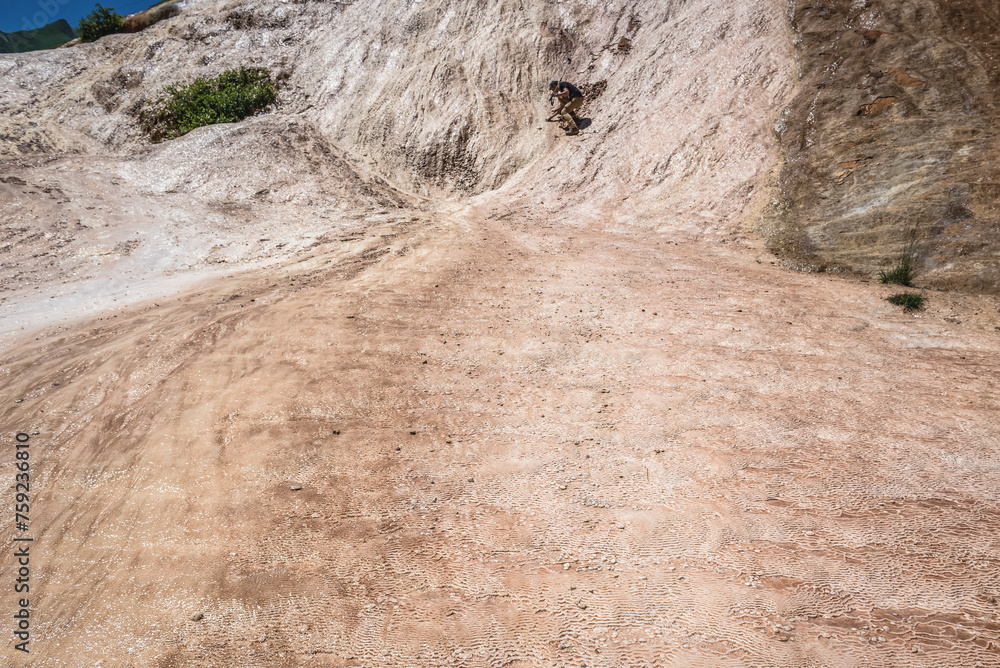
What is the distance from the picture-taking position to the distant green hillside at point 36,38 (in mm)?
57412

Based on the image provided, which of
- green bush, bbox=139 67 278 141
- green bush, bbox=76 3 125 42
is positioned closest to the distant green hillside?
green bush, bbox=76 3 125 42

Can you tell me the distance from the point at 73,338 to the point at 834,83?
1492cm

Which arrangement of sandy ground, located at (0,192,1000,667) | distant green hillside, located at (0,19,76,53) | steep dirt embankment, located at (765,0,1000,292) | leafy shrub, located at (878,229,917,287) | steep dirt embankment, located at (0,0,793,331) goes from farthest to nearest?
distant green hillside, located at (0,19,76,53), steep dirt embankment, located at (0,0,793,331), steep dirt embankment, located at (765,0,1000,292), leafy shrub, located at (878,229,917,287), sandy ground, located at (0,192,1000,667)

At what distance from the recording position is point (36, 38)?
2393 inches

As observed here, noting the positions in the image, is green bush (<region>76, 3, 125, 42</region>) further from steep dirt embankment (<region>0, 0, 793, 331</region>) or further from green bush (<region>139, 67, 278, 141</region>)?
green bush (<region>139, 67, 278, 141</region>)

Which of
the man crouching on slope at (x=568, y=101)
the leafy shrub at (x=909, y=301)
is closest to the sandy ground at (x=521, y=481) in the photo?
the leafy shrub at (x=909, y=301)

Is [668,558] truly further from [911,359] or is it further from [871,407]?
[911,359]

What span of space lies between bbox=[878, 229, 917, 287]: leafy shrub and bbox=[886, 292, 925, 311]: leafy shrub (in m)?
0.53

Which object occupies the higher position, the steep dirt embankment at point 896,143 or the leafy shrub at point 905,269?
the steep dirt embankment at point 896,143

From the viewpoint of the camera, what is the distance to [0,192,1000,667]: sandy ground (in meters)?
3.19

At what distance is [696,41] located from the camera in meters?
13.9

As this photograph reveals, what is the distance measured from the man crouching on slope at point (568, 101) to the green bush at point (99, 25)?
1987 centimetres

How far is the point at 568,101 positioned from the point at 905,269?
9.46m

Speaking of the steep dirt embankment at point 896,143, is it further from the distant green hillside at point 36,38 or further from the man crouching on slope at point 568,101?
the distant green hillside at point 36,38
